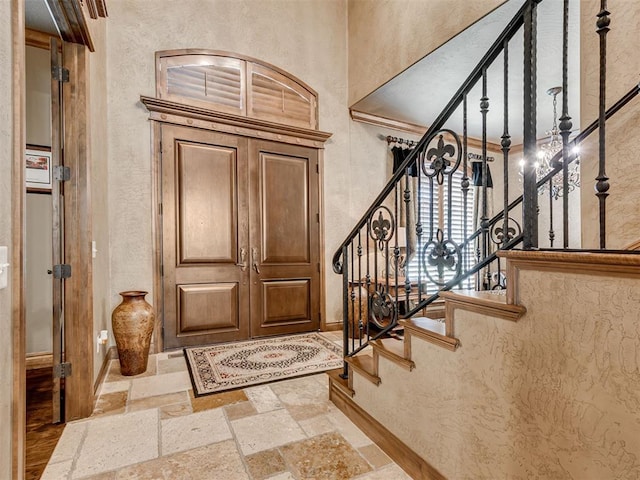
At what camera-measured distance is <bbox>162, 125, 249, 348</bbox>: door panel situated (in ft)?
11.8

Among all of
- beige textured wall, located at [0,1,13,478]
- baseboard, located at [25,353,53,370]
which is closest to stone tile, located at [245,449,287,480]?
beige textured wall, located at [0,1,13,478]

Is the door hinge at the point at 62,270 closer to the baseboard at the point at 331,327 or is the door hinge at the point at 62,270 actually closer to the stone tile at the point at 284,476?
the stone tile at the point at 284,476

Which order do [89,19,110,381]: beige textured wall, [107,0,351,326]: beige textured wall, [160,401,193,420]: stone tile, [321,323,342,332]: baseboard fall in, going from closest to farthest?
[160,401,193,420]: stone tile
[89,19,110,381]: beige textured wall
[107,0,351,326]: beige textured wall
[321,323,342,332]: baseboard

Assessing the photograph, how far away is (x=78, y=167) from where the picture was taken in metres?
2.25

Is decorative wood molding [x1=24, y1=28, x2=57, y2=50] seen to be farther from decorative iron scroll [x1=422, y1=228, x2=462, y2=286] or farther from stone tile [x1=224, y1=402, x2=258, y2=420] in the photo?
decorative iron scroll [x1=422, y1=228, x2=462, y2=286]

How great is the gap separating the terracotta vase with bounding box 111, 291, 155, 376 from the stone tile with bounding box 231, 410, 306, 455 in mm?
1300

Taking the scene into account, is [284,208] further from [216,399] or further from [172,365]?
[216,399]

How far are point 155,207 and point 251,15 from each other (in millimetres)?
2608

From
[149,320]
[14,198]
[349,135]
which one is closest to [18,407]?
[14,198]

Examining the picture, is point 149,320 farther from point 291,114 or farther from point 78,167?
point 291,114

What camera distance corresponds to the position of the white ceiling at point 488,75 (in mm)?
2965

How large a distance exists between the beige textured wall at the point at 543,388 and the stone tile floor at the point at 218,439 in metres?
0.52

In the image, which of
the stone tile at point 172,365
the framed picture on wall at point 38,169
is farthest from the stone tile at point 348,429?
the framed picture on wall at point 38,169

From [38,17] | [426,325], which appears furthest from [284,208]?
[426,325]
